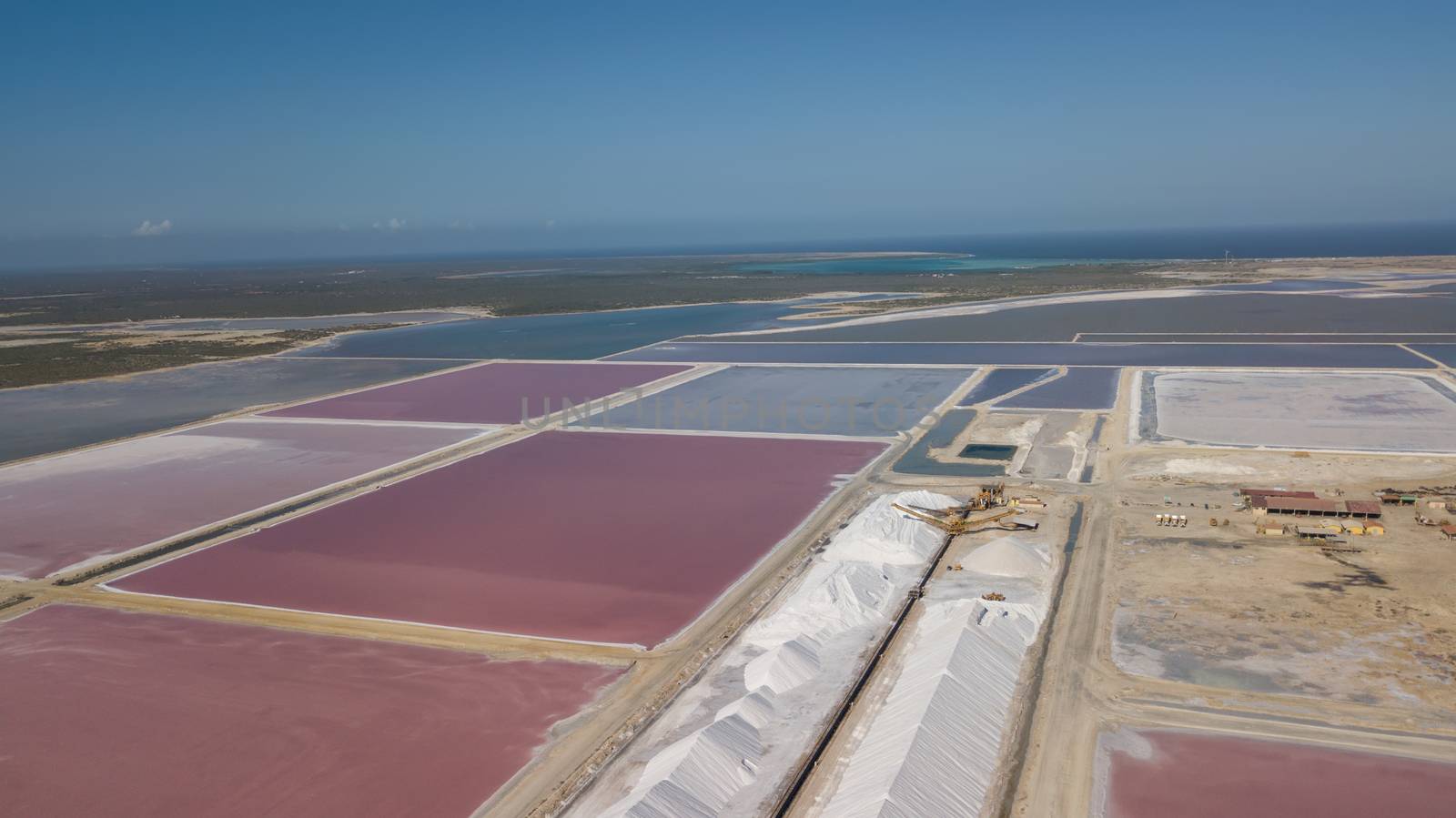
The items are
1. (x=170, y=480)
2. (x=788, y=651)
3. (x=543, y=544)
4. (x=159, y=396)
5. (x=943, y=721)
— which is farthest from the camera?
(x=159, y=396)

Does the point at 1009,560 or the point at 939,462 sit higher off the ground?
the point at 939,462

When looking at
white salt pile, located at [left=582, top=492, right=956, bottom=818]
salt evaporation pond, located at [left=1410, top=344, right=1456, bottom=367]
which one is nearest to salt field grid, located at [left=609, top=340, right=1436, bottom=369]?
salt evaporation pond, located at [left=1410, top=344, right=1456, bottom=367]

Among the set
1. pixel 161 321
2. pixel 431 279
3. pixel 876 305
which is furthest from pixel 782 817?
pixel 431 279

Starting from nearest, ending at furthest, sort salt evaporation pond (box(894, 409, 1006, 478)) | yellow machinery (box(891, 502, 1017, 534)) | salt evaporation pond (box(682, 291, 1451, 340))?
1. yellow machinery (box(891, 502, 1017, 534))
2. salt evaporation pond (box(894, 409, 1006, 478))
3. salt evaporation pond (box(682, 291, 1451, 340))

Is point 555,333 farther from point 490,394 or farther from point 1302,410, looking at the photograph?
point 1302,410

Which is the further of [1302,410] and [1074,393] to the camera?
[1074,393]

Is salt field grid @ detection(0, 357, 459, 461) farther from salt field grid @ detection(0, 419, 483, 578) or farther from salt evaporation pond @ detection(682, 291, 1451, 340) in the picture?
salt evaporation pond @ detection(682, 291, 1451, 340)

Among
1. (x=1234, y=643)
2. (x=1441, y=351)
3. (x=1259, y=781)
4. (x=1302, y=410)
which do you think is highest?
(x=1441, y=351)

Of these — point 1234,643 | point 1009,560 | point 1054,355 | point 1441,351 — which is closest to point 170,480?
point 1009,560
